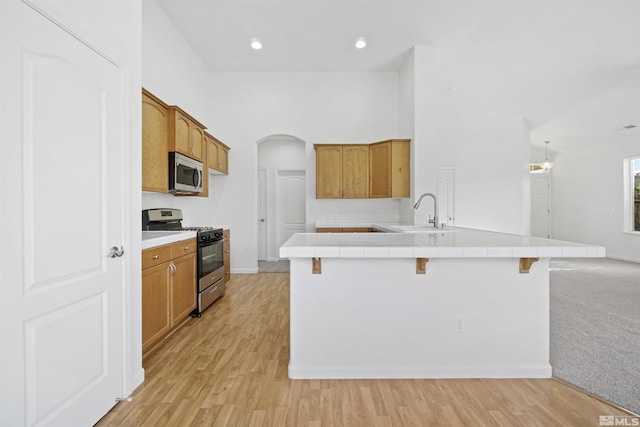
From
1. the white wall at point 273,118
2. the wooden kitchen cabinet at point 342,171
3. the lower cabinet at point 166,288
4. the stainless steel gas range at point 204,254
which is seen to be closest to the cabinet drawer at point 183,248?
the lower cabinet at point 166,288

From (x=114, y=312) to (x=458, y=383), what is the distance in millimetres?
2154

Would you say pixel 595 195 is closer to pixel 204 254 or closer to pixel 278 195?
pixel 278 195

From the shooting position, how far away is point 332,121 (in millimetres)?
5441

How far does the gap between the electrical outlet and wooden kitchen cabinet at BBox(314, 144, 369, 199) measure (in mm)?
3227

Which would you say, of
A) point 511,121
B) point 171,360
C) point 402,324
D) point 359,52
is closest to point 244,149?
point 359,52

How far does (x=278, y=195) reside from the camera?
22.9 ft

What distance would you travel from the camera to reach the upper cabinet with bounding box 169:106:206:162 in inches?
126

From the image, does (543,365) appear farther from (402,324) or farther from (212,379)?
(212,379)

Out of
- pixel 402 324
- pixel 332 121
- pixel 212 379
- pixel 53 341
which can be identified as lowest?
pixel 212 379

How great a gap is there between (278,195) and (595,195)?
7.76 meters

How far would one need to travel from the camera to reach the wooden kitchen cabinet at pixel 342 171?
16.8 feet

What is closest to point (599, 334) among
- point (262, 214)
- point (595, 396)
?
point (595, 396)

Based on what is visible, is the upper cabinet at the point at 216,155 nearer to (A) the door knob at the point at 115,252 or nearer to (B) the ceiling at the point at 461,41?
(B) the ceiling at the point at 461,41

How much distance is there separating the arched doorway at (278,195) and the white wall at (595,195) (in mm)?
7106
